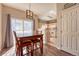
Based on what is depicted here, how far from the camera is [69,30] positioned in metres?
2.46

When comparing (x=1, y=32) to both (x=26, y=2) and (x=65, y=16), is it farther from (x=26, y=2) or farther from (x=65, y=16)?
(x=65, y=16)

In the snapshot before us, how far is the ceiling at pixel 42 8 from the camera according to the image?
2201 mm

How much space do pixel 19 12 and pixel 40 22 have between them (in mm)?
504

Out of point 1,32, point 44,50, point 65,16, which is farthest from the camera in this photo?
point 65,16

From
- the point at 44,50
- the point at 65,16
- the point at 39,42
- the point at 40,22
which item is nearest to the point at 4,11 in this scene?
the point at 40,22

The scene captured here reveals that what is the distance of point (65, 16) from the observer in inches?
96.8

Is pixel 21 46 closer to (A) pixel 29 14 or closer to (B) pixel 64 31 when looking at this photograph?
(A) pixel 29 14

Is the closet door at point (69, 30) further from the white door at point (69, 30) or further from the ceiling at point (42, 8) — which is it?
the ceiling at point (42, 8)

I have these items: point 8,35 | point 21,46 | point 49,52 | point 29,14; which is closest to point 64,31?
point 49,52

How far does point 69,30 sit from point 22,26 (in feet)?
3.63

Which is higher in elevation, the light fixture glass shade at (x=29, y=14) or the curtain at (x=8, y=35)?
the light fixture glass shade at (x=29, y=14)

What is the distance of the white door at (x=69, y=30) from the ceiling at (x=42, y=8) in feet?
1.04

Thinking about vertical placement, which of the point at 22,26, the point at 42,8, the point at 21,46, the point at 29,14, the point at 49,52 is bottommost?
the point at 49,52

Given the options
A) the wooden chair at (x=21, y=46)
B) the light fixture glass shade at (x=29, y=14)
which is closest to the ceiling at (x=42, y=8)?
the light fixture glass shade at (x=29, y=14)
